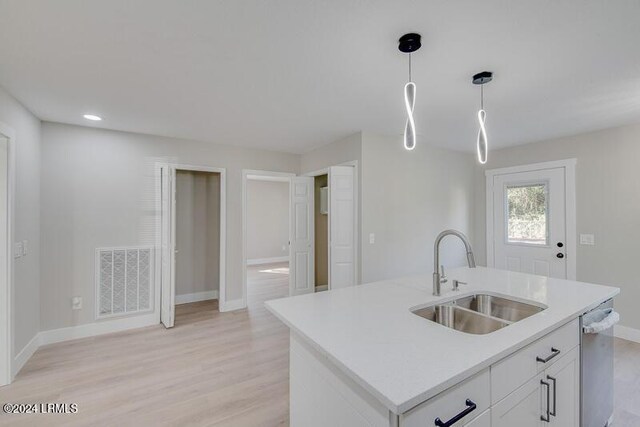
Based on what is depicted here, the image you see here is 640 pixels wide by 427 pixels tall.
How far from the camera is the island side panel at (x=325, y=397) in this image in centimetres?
96

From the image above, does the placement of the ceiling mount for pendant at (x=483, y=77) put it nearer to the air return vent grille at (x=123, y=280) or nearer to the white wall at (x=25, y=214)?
the white wall at (x=25, y=214)

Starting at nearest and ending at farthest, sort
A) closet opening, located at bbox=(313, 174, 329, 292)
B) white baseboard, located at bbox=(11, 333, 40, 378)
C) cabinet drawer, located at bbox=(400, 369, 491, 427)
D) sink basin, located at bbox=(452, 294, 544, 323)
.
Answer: cabinet drawer, located at bbox=(400, 369, 491, 427) → sink basin, located at bbox=(452, 294, 544, 323) → white baseboard, located at bbox=(11, 333, 40, 378) → closet opening, located at bbox=(313, 174, 329, 292)

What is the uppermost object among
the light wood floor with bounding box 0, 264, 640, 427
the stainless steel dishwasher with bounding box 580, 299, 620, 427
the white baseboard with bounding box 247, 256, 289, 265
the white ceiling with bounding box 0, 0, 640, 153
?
the white ceiling with bounding box 0, 0, 640, 153

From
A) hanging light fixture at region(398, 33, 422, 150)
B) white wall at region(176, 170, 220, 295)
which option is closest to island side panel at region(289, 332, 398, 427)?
hanging light fixture at region(398, 33, 422, 150)

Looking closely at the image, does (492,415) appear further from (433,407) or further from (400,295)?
(400,295)

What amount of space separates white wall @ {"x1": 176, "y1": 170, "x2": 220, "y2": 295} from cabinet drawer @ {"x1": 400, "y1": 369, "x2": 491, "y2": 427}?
4.24m

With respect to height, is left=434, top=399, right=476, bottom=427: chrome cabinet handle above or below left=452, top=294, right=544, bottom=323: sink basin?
below

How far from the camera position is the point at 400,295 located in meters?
1.83

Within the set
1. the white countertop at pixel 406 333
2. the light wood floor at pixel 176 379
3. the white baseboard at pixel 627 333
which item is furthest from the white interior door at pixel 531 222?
the white countertop at pixel 406 333

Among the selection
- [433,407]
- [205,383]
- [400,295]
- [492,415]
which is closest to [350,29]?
[400,295]

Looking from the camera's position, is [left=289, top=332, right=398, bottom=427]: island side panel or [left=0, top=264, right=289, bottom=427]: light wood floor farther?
[left=0, top=264, right=289, bottom=427]: light wood floor

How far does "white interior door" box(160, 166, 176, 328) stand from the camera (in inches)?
139

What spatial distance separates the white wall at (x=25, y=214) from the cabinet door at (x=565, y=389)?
392cm

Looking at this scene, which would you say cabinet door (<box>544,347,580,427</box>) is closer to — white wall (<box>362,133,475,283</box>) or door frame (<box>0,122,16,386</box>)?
white wall (<box>362,133,475,283</box>)
